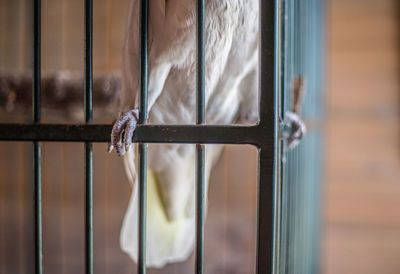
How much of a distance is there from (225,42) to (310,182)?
0.73 m

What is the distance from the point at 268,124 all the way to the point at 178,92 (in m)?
0.24

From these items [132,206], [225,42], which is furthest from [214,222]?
[225,42]

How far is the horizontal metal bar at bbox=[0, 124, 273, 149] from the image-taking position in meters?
0.48

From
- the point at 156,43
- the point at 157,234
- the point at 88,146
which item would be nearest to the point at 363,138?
the point at 157,234

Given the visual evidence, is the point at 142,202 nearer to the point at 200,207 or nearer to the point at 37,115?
the point at 200,207

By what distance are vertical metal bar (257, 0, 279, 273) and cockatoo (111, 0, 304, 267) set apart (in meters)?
0.12

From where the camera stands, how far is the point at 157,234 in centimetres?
78

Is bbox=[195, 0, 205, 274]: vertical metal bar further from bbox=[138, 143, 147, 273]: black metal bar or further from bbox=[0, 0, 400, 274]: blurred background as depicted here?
bbox=[0, 0, 400, 274]: blurred background

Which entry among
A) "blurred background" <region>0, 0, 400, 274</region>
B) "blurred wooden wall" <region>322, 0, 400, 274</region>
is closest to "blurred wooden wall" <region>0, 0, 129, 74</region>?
"blurred background" <region>0, 0, 400, 274</region>

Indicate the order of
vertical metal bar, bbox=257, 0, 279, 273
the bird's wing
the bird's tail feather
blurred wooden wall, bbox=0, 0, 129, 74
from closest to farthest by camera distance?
1. vertical metal bar, bbox=257, 0, 279, 273
2. the bird's wing
3. the bird's tail feather
4. blurred wooden wall, bbox=0, 0, 129, 74

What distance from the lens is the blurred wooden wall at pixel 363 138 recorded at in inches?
72.1

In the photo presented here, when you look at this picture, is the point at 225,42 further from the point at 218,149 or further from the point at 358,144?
the point at 358,144

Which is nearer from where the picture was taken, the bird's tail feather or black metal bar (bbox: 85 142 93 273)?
black metal bar (bbox: 85 142 93 273)

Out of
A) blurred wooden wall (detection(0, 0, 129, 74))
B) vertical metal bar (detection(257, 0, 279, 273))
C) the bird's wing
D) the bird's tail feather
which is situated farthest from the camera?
blurred wooden wall (detection(0, 0, 129, 74))
